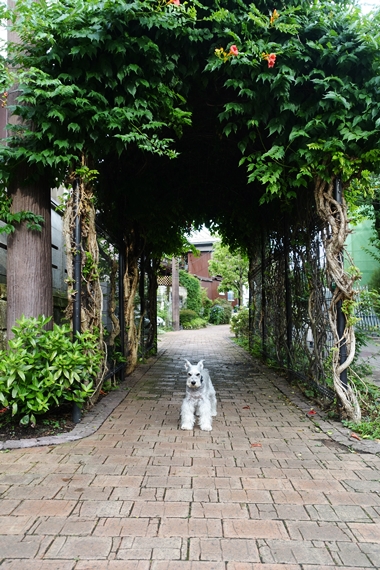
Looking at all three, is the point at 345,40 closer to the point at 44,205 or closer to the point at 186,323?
the point at 44,205

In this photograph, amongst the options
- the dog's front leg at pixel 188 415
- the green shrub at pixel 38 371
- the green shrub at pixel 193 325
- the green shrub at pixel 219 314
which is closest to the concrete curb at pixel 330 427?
the dog's front leg at pixel 188 415

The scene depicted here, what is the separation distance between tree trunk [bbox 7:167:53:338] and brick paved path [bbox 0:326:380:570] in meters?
1.45

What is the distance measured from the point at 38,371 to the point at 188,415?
1.54m

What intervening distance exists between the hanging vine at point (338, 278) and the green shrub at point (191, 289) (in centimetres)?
2520

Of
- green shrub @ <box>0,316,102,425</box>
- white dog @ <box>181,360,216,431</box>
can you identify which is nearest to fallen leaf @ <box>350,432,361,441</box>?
white dog @ <box>181,360,216,431</box>

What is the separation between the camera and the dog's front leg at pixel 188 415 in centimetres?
432

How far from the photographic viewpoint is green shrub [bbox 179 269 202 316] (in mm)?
30230

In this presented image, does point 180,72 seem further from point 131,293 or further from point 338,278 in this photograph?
point 131,293

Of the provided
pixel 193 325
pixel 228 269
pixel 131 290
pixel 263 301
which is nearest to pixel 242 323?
pixel 263 301

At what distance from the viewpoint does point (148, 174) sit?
757 cm

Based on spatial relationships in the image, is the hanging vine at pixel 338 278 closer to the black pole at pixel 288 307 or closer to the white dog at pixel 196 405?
the white dog at pixel 196 405

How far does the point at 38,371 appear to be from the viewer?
4.07 meters

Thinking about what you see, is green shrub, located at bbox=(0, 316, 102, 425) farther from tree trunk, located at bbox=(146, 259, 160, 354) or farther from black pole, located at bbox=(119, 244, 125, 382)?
tree trunk, located at bbox=(146, 259, 160, 354)

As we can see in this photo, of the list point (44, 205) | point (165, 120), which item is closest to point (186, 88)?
point (165, 120)
